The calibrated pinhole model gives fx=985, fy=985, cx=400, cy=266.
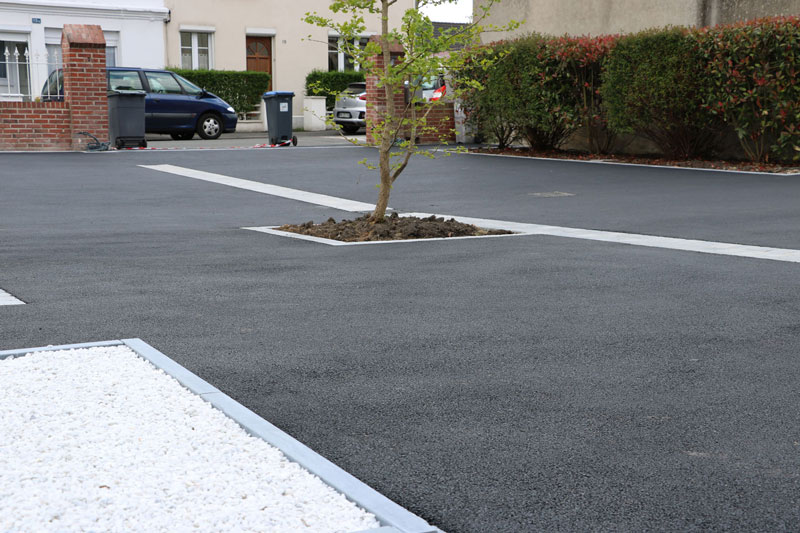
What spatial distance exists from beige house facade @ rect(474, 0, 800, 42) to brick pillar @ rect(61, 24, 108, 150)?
9.61 m

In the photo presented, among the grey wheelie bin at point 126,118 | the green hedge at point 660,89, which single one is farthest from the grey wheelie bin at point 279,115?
the green hedge at point 660,89

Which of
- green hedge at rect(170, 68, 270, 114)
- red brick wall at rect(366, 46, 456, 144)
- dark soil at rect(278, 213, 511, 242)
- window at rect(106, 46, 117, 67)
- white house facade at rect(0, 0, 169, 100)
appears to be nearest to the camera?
dark soil at rect(278, 213, 511, 242)

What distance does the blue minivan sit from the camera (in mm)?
24844

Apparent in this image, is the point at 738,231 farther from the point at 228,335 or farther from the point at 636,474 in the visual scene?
the point at 636,474

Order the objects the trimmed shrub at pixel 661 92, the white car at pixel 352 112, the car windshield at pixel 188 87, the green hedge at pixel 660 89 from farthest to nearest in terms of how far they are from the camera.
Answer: the white car at pixel 352 112, the car windshield at pixel 188 87, the trimmed shrub at pixel 661 92, the green hedge at pixel 660 89

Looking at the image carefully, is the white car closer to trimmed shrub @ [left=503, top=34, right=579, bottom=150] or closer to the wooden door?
the wooden door

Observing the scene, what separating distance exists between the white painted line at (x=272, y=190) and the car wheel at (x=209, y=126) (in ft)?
28.8

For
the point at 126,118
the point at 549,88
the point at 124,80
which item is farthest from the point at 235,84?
the point at 549,88

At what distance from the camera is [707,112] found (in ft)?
57.0

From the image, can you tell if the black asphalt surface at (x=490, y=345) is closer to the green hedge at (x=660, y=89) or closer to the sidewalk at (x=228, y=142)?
the green hedge at (x=660, y=89)

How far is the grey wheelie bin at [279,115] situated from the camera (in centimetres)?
2311

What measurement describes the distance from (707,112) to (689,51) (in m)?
1.12

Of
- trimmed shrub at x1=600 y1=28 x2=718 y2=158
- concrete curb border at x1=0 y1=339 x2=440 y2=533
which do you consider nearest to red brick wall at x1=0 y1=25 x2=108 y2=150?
trimmed shrub at x1=600 y1=28 x2=718 y2=158

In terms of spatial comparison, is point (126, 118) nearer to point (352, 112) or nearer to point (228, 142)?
point (228, 142)
